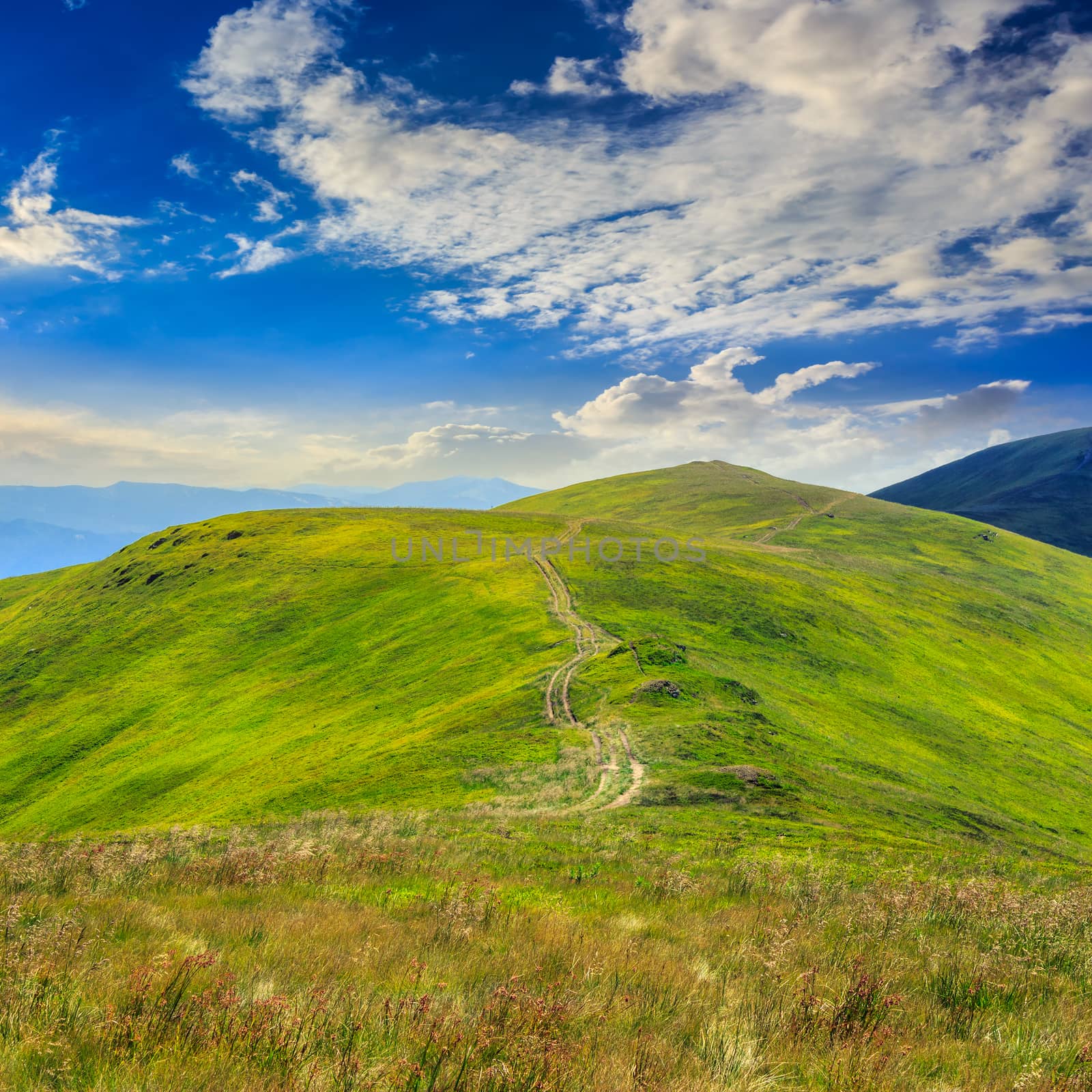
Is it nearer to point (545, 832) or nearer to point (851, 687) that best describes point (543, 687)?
point (545, 832)

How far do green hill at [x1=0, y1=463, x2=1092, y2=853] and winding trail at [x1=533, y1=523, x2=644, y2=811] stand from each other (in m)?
0.30

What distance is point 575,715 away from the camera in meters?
42.3

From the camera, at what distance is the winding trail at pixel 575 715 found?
30203mm

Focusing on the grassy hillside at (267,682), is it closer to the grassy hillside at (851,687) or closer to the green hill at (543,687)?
the green hill at (543,687)

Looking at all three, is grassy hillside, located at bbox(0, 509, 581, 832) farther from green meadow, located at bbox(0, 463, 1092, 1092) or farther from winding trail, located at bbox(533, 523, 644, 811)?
winding trail, located at bbox(533, 523, 644, 811)

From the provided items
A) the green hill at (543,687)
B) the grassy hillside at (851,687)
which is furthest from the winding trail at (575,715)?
the grassy hillside at (851,687)

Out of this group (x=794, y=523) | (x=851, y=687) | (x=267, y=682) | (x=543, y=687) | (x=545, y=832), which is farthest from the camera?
(x=794, y=523)

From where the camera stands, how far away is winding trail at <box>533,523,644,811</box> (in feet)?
99.1

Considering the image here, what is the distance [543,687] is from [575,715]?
5.06 m

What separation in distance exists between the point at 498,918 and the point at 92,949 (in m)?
4.88

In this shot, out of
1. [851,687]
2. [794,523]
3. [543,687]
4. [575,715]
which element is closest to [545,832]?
[575,715]

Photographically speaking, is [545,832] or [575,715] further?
[575,715]

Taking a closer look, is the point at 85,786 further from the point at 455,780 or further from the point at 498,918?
the point at 498,918

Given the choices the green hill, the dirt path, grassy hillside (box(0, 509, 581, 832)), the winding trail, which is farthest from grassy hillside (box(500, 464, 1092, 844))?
the dirt path
